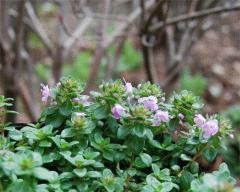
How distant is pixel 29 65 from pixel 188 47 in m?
0.86

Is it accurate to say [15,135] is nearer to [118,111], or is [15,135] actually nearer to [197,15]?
[118,111]

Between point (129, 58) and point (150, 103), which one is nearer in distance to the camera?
point (150, 103)

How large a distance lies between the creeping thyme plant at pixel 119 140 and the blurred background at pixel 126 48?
0.69 ft

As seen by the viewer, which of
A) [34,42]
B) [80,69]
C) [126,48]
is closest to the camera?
[80,69]

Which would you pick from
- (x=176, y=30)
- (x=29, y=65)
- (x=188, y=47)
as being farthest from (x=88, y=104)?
(x=176, y=30)

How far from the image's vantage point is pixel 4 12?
2.32 m

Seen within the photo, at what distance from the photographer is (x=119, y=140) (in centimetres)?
112

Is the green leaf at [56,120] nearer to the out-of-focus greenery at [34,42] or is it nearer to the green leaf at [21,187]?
the green leaf at [21,187]

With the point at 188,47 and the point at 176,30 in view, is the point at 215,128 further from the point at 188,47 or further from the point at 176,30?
the point at 176,30

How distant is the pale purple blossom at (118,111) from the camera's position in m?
1.03

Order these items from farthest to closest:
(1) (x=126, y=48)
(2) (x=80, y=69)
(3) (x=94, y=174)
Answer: (1) (x=126, y=48) < (2) (x=80, y=69) < (3) (x=94, y=174)

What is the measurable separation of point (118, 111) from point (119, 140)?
0.10 meters

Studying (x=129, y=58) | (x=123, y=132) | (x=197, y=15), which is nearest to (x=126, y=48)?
(x=129, y=58)

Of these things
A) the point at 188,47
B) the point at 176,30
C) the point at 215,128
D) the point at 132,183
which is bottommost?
the point at 132,183
